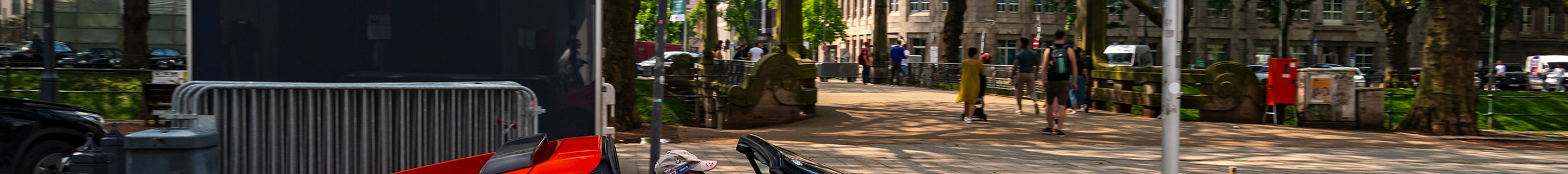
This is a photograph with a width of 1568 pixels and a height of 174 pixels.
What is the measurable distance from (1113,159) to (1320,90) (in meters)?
5.75

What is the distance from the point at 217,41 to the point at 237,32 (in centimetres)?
9

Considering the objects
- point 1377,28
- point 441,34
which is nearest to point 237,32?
point 441,34

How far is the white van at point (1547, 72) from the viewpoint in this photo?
31.8 meters

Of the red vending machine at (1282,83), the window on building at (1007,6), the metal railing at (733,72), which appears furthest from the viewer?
the window on building at (1007,6)

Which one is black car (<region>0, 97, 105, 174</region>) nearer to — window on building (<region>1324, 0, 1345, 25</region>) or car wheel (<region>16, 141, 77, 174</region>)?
car wheel (<region>16, 141, 77, 174</region>)

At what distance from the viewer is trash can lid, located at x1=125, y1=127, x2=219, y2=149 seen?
357 centimetres

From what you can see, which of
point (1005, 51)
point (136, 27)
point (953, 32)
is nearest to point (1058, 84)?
point (136, 27)

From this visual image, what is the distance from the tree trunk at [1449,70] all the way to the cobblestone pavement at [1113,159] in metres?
2.21

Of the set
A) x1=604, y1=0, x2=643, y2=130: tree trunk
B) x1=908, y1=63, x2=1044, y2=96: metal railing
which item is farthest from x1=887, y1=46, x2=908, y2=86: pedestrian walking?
x1=604, y1=0, x2=643, y2=130: tree trunk

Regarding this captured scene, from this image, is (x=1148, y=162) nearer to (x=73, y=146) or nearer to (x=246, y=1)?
(x=246, y=1)

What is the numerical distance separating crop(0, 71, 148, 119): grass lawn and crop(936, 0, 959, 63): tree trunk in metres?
15.4

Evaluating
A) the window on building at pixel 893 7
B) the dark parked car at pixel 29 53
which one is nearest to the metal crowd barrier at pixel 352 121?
the dark parked car at pixel 29 53

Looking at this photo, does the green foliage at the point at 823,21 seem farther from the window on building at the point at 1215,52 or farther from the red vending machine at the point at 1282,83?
the red vending machine at the point at 1282,83

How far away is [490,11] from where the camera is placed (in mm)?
4734
